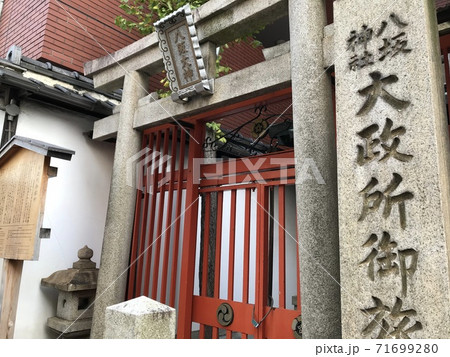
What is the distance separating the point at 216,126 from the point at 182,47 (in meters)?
2.17

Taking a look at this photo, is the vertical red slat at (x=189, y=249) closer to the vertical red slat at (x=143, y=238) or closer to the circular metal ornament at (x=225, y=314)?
the circular metal ornament at (x=225, y=314)

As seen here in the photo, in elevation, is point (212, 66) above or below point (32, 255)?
above

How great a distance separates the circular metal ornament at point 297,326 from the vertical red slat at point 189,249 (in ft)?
5.35

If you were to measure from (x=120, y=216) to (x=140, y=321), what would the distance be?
3.39 metres

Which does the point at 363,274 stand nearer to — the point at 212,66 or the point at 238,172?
the point at 238,172

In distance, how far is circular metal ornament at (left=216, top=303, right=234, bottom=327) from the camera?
4.71 m

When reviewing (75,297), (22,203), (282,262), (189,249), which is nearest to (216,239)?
(189,249)

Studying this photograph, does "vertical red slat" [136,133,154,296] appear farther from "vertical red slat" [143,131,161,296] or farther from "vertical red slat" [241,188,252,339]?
"vertical red slat" [241,188,252,339]

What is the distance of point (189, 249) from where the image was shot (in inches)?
209

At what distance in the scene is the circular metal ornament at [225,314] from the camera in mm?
4715

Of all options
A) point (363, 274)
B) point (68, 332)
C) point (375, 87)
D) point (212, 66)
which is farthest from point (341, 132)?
point (68, 332)

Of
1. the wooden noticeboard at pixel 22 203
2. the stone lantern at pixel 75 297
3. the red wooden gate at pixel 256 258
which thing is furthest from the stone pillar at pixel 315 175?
the stone lantern at pixel 75 297

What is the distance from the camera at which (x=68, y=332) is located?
5.30 meters
